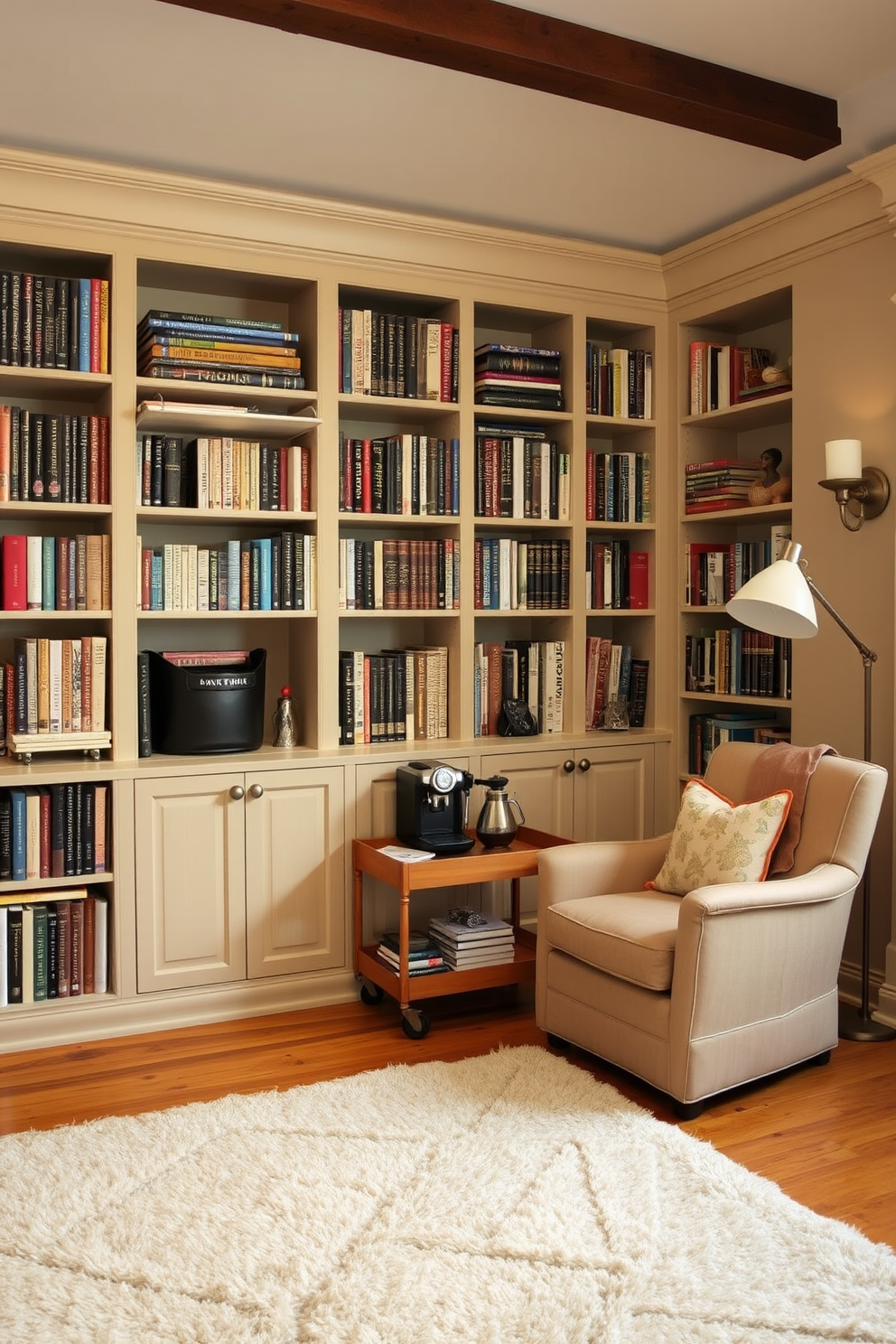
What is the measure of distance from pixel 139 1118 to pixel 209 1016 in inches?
29.6

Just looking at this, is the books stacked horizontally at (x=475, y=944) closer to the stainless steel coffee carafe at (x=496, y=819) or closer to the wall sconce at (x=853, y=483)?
the stainless steel coffee carafe at (x=496, y=819)

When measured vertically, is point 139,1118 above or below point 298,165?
below

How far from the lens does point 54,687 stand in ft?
11.4

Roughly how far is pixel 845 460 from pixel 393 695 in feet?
5.49

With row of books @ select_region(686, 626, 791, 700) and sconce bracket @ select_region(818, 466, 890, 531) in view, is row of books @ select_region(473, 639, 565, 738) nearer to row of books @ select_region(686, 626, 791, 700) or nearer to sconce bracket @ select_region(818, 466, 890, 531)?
row of books @ select_region(686, 626, 791, 700)

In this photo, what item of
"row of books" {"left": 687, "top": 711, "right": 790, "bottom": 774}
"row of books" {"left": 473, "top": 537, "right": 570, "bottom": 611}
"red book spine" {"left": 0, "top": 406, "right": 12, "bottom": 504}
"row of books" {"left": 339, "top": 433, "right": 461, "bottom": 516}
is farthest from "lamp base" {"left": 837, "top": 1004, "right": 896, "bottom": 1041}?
"red book spine" {"left": 0, "top": 406, "right": 12, "bottom": 504}

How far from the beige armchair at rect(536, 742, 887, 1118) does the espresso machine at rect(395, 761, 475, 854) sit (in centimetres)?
36

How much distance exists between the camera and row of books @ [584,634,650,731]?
14.5 feet

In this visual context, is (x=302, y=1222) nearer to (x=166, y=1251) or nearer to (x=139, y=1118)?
(x=166, y=1251)

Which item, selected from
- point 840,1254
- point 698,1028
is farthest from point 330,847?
point 840,1254

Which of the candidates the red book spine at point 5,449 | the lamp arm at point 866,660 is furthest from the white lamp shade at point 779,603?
the red book spine at point 5,449

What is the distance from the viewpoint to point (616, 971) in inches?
119

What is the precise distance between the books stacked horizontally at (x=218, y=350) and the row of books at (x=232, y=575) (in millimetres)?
526

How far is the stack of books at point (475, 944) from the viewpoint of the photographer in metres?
3.57
